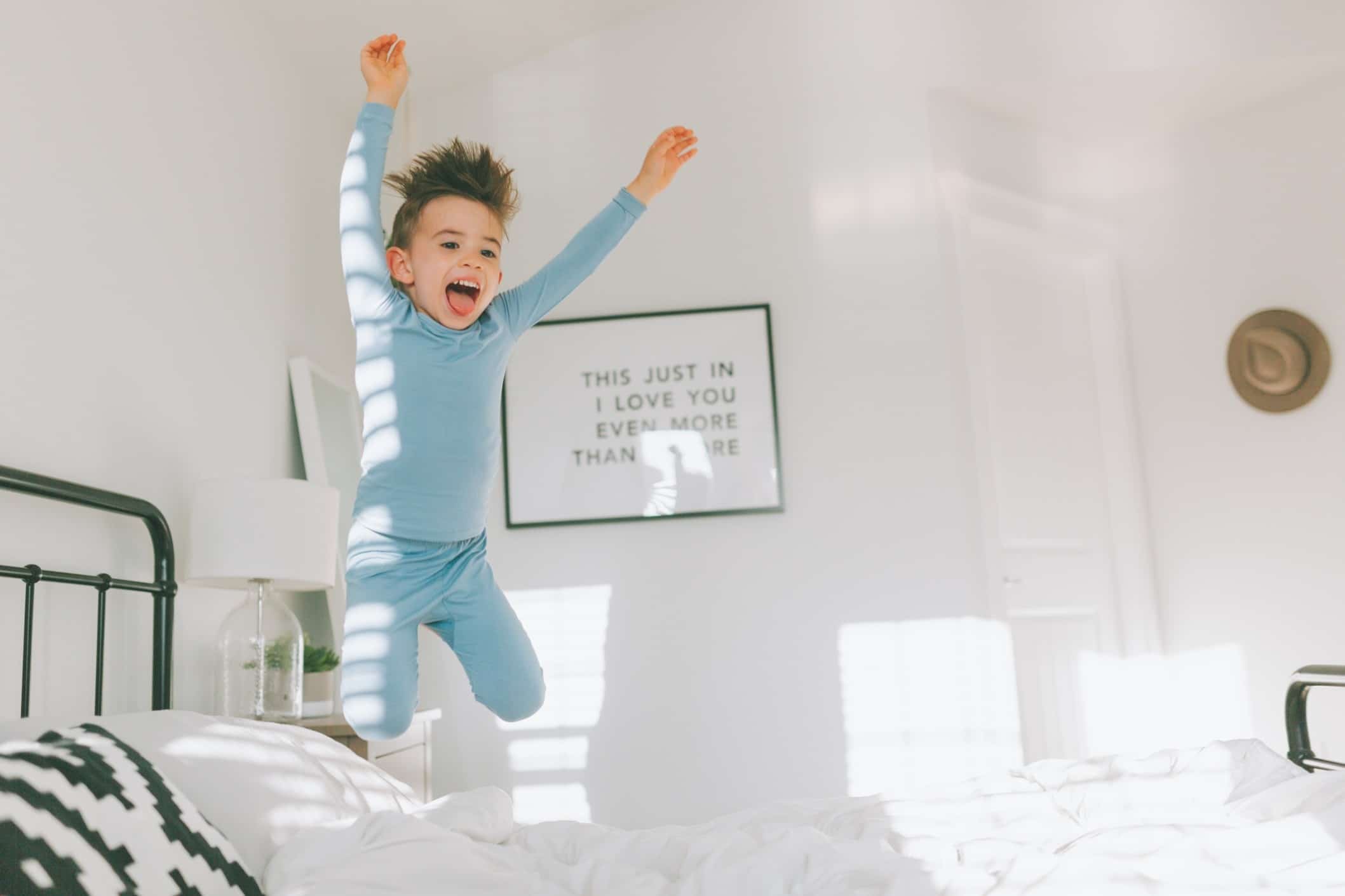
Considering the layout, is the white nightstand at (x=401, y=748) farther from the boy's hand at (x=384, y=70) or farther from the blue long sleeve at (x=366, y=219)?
the boy's hand at (x=384, y=70)

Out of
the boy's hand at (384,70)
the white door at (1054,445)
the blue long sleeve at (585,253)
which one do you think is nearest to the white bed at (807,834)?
the blue long sleeve at (585,253)

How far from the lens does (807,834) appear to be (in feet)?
4.76

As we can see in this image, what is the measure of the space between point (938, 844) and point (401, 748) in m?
1.60

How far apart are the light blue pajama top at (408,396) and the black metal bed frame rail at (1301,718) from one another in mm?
1431

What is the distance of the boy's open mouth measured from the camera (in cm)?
184

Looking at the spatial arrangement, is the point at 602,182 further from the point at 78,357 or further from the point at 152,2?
the point at 78,357

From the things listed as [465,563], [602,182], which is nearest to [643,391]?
[602,182]

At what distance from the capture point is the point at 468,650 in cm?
192

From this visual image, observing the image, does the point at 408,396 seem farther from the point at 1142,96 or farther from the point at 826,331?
the point at 1142,96

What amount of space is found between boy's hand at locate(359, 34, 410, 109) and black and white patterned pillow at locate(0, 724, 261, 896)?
101 cm

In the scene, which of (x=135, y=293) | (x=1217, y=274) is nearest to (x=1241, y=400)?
(x=1217, y=274)

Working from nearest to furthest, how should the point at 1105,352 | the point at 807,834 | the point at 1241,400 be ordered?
the point at 807,834 → the point at 1241,400 → the point at 1105,352

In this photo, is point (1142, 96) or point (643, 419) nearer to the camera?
point (643, 419)

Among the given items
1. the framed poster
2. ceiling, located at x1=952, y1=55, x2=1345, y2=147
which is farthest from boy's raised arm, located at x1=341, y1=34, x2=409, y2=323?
ceiling, located at x1=952, y1=55, x2=1345, y2=147
